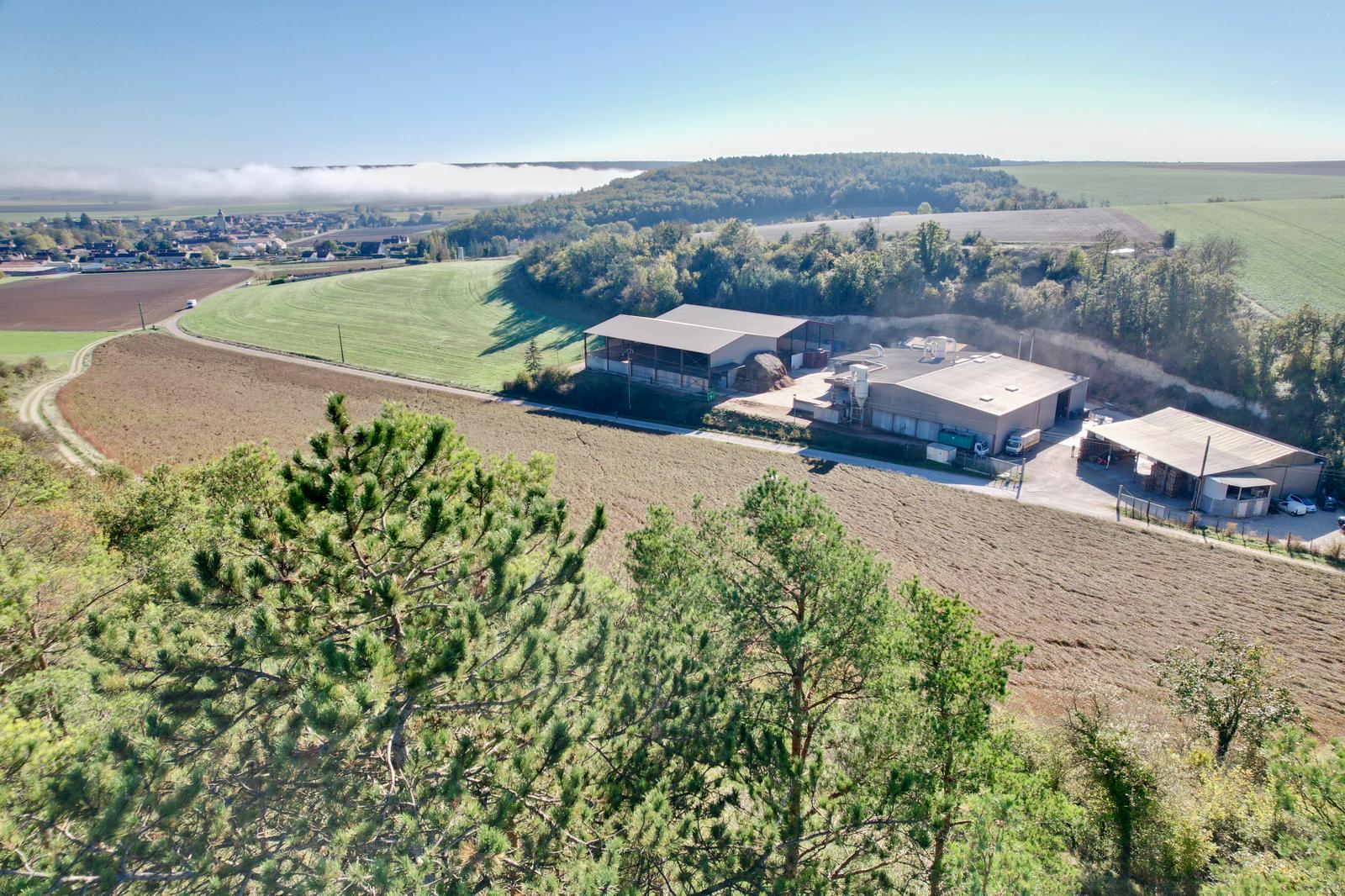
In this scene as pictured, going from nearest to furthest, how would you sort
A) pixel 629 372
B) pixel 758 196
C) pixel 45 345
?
pixel 629 372, pixel 45 345, pixel 758 196

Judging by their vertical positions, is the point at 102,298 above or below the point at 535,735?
above

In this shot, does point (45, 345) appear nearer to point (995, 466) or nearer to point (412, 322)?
point (412, 322)

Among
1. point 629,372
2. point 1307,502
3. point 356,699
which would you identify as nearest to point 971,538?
point 1307,502

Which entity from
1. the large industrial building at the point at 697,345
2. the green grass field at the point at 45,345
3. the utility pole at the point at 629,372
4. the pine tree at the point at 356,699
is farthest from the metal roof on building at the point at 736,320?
the green grass field at the point at 45,345

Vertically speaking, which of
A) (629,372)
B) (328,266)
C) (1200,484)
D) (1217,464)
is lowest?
(1200,484)

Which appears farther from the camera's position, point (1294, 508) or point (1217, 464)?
point (1217, 464)

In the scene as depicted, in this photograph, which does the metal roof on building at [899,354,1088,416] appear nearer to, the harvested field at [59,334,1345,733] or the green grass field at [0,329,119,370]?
the harvested field at [59,334,1345,733]

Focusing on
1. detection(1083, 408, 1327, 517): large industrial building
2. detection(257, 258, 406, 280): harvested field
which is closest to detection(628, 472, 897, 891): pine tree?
detection(1083, 408, 1327, 517): large industrial building
